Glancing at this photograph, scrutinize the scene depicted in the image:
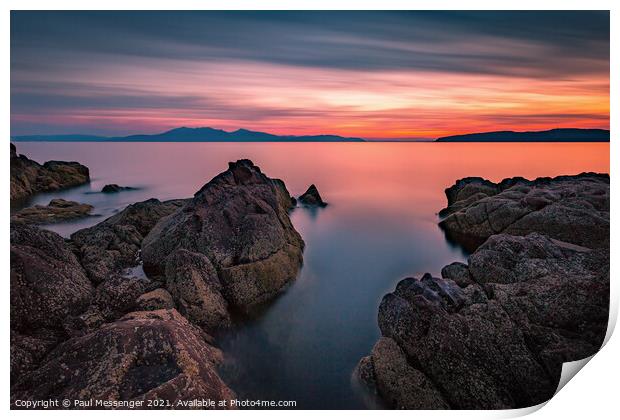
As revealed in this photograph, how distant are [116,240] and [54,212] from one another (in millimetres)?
10436

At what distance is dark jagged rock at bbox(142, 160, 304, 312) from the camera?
35.2 feet

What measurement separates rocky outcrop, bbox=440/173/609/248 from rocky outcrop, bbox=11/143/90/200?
31.2 metres

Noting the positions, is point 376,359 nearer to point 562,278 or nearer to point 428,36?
point 562,278

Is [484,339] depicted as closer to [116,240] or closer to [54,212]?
[116,240]

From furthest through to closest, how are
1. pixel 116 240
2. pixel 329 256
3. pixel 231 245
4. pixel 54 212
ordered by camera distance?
pixel 54 212
pixel 329 256
pixel 116 240
pixel 231 245

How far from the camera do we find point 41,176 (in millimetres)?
33031

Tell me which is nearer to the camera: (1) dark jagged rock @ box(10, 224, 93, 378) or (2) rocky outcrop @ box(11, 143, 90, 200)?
(1) dark jagged rock @ box(10, 224, 93, 378)

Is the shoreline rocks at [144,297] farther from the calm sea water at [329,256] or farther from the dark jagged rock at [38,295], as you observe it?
the calm sea water at [329,256]

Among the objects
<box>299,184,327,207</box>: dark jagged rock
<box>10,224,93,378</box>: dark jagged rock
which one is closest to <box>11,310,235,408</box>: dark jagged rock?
<box>10,224,93,378</box>: dark jagged rock

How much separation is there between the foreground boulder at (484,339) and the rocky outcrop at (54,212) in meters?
18.7

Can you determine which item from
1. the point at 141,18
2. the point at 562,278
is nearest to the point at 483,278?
the point at 562,278

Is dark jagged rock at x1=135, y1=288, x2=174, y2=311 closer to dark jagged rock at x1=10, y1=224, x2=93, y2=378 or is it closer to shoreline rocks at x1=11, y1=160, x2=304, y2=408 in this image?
shoreline rocks at x1=11, y1=160, x2=304, y2=408

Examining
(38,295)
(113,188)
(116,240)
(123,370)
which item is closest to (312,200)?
(113,188)

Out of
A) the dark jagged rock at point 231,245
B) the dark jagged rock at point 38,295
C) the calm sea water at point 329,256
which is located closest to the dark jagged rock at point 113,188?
the calm sea water at point 329,256
